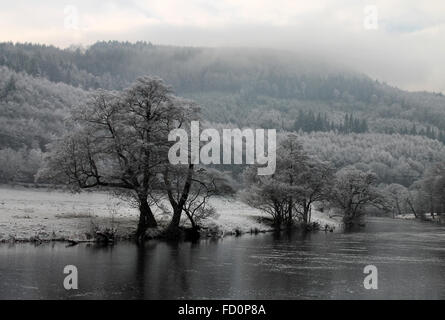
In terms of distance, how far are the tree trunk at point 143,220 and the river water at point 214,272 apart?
9.36 feet

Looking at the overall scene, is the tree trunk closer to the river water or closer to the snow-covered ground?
the snow-covered ground

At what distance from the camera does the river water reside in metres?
27.0

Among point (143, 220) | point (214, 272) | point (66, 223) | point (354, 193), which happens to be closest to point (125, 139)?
point (143, 220)

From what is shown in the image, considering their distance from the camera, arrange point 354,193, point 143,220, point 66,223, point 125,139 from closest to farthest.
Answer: point 125,139 → point 66,223 → point 143,220 → point 354,193

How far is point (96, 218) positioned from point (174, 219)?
9.73 metres

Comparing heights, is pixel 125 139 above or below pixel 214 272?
above

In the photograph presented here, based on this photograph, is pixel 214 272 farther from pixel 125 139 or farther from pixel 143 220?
pixel 125 139

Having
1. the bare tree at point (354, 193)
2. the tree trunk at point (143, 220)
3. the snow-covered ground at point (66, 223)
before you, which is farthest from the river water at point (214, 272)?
the bare tree at point (354, 193)

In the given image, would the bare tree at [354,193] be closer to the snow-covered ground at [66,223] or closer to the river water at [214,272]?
the snow-covered ground at [66,223]

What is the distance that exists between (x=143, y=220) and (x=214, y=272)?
21682 mm

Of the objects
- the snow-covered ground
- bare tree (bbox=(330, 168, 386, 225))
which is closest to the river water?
the snow-covered ground

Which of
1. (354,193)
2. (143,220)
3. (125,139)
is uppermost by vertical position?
(125,139)

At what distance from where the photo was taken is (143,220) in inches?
2143

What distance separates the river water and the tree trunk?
2.85m
